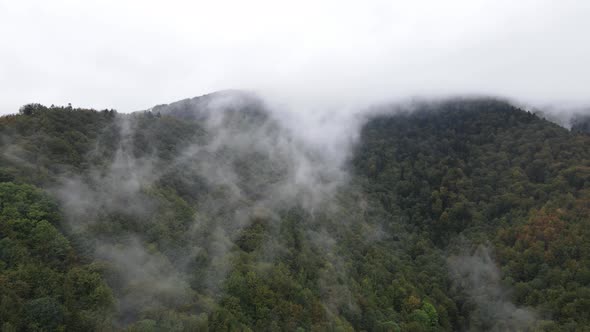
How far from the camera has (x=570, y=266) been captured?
92000mm

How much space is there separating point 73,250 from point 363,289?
65.6m

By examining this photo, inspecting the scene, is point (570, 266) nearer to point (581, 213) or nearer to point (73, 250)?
point (581, 213)

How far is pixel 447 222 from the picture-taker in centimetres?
13438

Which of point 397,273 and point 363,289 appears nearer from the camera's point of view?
point 363,289

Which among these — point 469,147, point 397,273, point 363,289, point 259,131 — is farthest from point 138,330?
point 469,147

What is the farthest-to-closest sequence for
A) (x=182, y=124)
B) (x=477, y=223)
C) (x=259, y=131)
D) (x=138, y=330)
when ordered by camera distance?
(x=259, y=131) < (x=182, y=124) < (x=477, y=223) < (x=138, y=330)

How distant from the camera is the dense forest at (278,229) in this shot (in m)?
55.5

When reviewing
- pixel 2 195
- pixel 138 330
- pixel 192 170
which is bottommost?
pixel 138 330

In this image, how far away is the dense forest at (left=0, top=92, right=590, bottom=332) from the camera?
182 ft

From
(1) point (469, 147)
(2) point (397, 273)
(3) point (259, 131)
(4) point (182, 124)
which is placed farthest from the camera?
(3) point (259, 131)

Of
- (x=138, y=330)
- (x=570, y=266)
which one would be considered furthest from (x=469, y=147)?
(x=138, y=330)

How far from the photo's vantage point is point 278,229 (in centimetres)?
10138

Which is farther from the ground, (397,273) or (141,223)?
(141,223)

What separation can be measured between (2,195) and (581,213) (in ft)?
458
